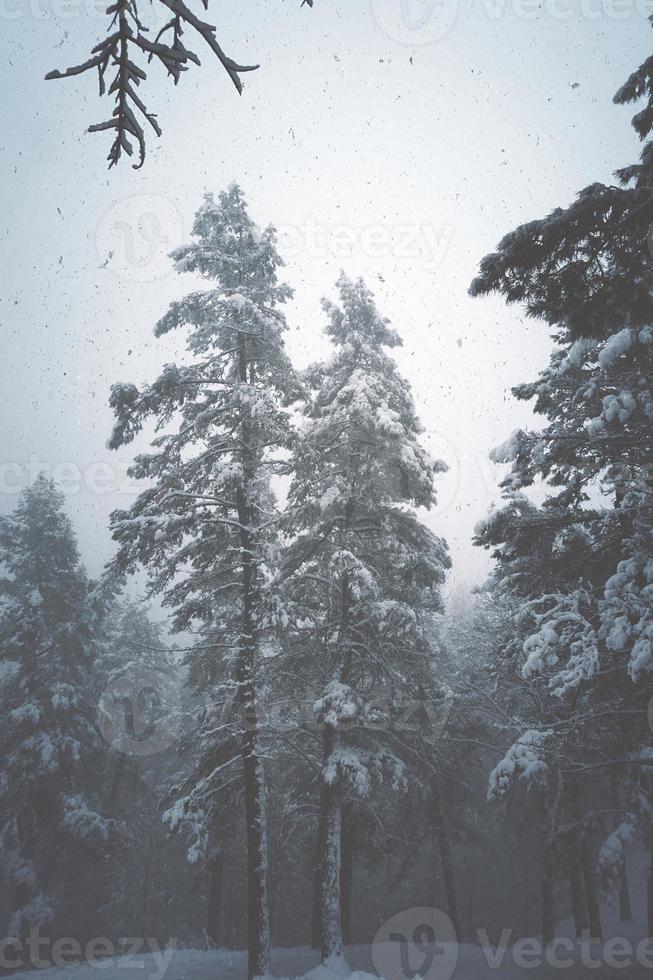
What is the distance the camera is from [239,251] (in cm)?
1173

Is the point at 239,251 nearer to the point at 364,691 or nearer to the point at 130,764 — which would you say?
the point at 364,691

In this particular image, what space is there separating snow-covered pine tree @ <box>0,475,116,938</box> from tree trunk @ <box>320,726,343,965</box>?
1008 cm

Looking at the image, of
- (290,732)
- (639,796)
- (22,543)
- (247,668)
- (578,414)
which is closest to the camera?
(639,796)

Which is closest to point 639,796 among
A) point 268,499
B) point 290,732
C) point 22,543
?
point 290,732

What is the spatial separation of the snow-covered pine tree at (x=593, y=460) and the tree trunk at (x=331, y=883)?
209 inches

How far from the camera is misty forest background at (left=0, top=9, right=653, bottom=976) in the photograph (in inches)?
254

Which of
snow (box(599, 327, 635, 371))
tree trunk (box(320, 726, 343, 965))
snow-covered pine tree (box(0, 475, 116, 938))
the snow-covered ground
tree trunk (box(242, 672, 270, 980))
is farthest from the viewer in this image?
snow-covered pine tree (box(0, 475, 116, 938))

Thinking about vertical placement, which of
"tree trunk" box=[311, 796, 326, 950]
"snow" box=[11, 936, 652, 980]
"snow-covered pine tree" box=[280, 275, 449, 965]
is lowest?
"snow" box=[11, 936, 652, 980]

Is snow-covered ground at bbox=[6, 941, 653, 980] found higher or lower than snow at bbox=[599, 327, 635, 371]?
lower

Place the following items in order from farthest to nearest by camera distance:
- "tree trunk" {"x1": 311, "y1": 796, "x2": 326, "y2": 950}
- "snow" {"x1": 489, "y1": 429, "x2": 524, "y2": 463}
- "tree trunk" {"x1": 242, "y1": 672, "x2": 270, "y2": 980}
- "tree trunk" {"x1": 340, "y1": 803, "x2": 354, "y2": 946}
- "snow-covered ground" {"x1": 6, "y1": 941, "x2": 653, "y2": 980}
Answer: "tree trunk" {"x1": 340, "y1": 803, "x2": 354, "y2": 946} < "snow-covered ground" {"x1": 6, "y1": 941, "x2": 653, "y2": 980} < "tree trunk" {"x1": 311, "y1": 796, "x2": 326, "y2": 950} < "tree trunk" {"x1": 242, "y1": 672, "x2": 270, "y2": 980} < "snow" {"x1": 489, "y1": 429, "x2": 524, "y2": 463}

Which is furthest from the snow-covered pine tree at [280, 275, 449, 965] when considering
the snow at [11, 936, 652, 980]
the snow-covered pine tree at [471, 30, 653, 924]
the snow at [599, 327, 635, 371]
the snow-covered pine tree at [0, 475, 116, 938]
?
the snow-covered pine tree at [0, 475, 116, 938]

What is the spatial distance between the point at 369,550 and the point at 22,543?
615 inches

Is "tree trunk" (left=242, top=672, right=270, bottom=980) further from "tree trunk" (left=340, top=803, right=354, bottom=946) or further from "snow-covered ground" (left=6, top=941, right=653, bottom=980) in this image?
"tree trunk" (left=340, top=803, right=354, bottom=946)

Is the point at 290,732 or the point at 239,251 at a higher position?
the point at 239,251
